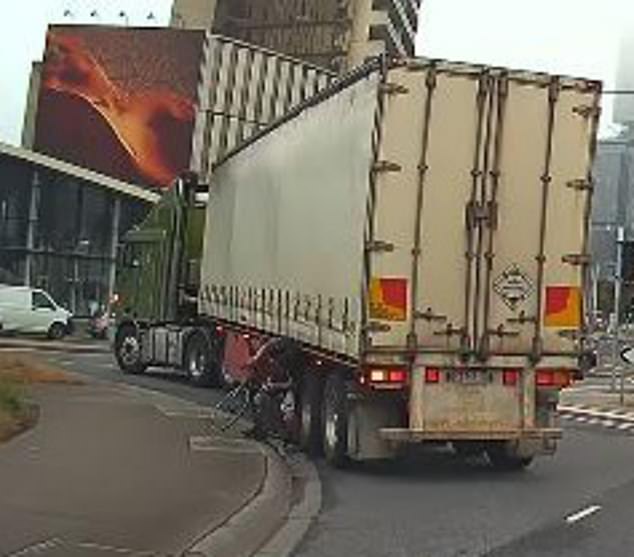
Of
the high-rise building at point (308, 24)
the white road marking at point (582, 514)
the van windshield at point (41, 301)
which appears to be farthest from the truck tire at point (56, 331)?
the high-rise building at point (308, 24)

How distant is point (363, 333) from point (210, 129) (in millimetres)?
68815

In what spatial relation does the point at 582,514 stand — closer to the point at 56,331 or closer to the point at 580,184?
the point at 580,184

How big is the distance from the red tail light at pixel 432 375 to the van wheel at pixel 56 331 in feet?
107

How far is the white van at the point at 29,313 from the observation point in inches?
1767

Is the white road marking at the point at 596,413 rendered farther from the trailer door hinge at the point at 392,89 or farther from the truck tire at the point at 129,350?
the trailer door hinge at the point at 392,89

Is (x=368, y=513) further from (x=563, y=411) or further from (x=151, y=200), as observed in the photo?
(x=151, y=200)

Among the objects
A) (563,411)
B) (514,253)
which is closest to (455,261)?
(514,253)

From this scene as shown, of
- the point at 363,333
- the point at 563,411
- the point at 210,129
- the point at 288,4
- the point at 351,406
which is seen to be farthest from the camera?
the point at 288,4

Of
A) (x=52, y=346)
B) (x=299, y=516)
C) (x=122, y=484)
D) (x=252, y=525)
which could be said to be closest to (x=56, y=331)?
(x=52, y=346)

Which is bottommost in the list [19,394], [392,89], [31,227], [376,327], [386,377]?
[19,394]

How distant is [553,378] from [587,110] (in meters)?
2.81

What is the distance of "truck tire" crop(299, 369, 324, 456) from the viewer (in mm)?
16406

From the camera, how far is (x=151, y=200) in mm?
56125

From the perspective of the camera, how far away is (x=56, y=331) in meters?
45.9
